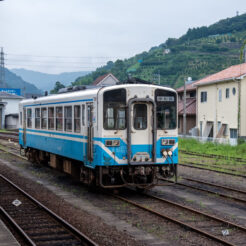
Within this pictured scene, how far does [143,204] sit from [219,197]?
2.43 m

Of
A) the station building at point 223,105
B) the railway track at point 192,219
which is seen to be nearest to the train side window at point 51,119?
the railway track at point 192,219

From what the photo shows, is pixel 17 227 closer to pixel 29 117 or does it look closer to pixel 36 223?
pixel 36 223

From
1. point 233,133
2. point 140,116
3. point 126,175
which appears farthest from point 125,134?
point 233,133

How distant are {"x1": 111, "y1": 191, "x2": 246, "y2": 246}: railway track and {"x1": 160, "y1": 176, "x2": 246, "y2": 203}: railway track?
1940 mm

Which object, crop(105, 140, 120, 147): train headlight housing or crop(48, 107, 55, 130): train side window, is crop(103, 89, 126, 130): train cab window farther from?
crop(48, 107, 55, 130): train side window

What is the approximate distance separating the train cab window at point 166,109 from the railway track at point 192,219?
2111 mm

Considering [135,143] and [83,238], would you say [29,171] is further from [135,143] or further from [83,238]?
[83,238]

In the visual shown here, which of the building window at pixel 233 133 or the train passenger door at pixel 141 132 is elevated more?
the train passenger door at pixel 141 132

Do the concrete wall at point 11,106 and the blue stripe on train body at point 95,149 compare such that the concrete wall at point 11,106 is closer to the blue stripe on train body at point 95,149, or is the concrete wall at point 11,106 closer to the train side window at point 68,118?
the blue stripe on train body at point 95,149

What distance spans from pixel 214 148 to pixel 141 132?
53.8ft

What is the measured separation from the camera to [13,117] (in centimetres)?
6862

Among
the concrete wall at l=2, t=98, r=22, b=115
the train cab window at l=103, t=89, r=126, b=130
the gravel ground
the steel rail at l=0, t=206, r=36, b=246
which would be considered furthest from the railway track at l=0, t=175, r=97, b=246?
the concrete wall at l=2, t=98, r=22, b=115

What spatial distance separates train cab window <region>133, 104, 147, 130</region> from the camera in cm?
1152

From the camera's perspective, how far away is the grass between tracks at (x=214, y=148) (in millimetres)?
24748
